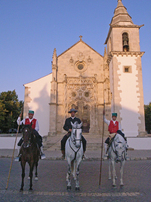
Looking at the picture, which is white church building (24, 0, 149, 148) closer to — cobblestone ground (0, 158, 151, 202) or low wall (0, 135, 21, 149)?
low wall (0, 135, 21, 149)

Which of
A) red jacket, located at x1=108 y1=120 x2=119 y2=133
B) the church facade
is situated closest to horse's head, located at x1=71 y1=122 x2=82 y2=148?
red jacket, located at x1=108 y1=120 x2=119 y2=133

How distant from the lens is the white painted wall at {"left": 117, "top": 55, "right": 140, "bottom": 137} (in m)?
20.3

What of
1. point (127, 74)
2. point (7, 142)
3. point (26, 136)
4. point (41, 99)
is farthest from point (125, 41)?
point (26, 136)

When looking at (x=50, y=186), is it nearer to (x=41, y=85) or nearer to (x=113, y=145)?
(x=113, y=145)

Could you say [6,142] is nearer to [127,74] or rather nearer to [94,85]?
[94,85]

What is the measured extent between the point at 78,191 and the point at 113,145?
6.26 feet

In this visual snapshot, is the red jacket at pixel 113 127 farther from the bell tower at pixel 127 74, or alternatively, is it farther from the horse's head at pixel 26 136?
the bell tower at pixel 127 74

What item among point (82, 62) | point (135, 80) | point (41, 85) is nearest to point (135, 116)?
point (135, 80)

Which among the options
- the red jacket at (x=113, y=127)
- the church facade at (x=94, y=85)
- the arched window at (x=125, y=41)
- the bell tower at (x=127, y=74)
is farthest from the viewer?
the arched window at (x=125, y=41)

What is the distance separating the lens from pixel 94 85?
23547 mm

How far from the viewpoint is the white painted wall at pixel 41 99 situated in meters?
22.7

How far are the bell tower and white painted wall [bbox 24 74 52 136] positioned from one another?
8360 millimetres

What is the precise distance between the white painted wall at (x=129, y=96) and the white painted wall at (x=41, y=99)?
9295 mm

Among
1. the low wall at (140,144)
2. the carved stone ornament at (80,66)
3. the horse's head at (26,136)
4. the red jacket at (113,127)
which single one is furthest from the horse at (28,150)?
the carved stone ornament at (80,66)
